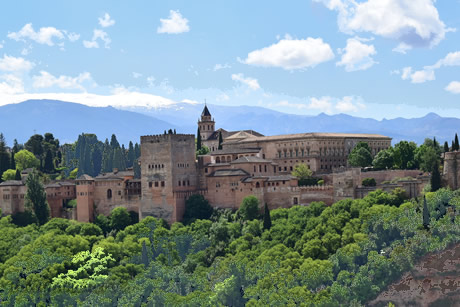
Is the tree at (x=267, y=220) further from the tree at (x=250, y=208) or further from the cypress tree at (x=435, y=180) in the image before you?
the cypress tree at (x=435, y=180)

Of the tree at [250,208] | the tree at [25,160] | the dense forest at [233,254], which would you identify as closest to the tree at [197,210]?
the dense forest at [233,254]

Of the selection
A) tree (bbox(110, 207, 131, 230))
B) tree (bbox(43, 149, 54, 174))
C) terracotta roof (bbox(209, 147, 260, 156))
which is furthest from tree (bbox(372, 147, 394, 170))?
tree (bbox(43, 149, 54, 174))

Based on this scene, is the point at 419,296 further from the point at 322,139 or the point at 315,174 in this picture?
the point at 322,139

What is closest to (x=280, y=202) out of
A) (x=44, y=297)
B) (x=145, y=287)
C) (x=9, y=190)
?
(x=145, y=287)

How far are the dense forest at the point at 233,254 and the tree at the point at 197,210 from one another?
112 mm

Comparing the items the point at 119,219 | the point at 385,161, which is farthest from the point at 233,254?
the point at 385,161

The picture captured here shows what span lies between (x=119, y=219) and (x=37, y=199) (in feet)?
27.6

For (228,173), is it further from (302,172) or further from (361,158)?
(361,158)

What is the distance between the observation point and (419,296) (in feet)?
193

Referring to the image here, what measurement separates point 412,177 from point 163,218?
2228cm

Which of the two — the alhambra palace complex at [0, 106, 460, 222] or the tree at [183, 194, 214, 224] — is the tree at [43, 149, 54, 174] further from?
the tree at [183, 194, 214, 224]

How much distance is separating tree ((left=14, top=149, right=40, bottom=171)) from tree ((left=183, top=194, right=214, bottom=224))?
3655 centimetres

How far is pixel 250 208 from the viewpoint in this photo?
70125mm

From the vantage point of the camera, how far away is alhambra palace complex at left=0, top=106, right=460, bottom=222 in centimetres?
6938
